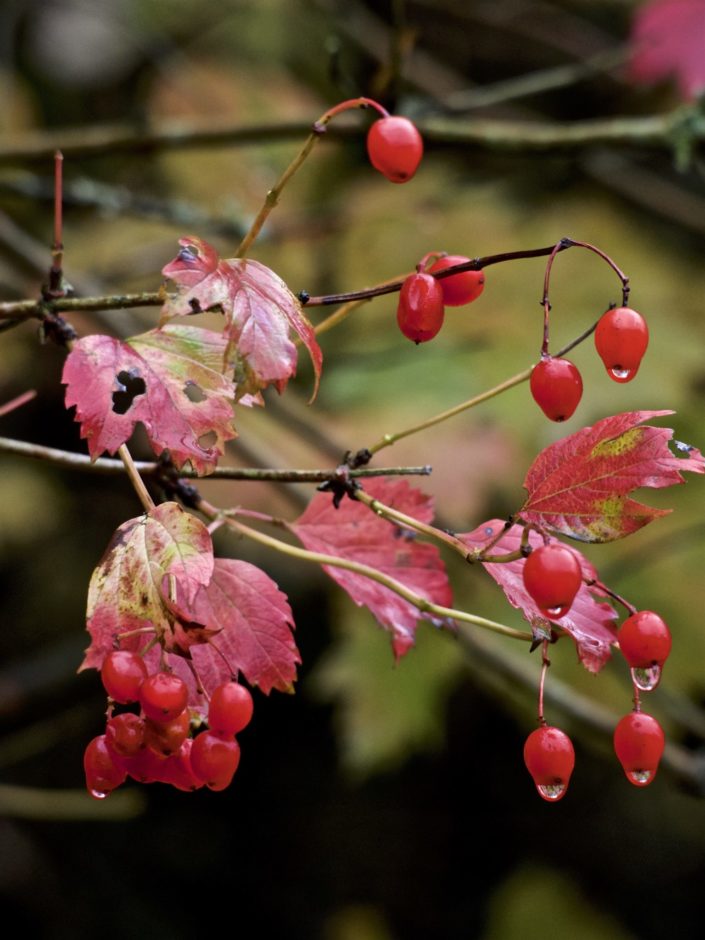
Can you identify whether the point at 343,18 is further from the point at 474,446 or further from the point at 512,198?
the point at 474,446

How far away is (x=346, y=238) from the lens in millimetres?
2287

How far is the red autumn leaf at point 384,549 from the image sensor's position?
72cm

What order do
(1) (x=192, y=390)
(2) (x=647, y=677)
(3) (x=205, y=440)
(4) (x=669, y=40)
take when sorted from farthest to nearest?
(4) (x=669, y=40)
(3) (x=205, y=440)
(1) (x=192, y=390)
(2) (x=647, y=677)

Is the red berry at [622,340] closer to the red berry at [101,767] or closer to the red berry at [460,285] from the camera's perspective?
the red berry at [460,285]

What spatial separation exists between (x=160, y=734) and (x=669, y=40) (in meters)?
1.77

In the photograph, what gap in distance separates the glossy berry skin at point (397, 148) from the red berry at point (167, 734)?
0.37 metres

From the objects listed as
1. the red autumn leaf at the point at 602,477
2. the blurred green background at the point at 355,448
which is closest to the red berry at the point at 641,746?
the red autumn leaf at the point at 602,477

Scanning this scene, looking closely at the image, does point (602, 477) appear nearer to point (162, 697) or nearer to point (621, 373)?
point (621, 373)

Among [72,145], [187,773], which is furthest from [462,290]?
[72,145]

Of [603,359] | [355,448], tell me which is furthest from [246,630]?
[355,448]

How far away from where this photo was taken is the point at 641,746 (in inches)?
24.5

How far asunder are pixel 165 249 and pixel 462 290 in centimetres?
152

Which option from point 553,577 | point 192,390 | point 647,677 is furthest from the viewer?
point 192,390

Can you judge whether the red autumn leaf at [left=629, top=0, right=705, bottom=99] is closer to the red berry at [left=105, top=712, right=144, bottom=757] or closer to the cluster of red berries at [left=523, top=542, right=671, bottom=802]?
the cluster of red berries at [left=523, top=542, right=671, bottom=802]
